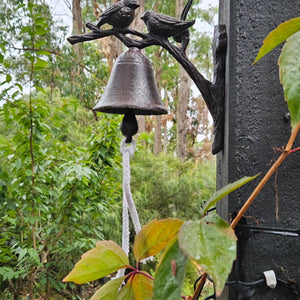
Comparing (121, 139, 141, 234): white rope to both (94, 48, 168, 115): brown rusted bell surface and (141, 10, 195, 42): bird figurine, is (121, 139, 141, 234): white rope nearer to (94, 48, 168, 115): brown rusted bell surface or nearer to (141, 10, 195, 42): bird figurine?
(94, 48, 168, 115): brown rusted bell surface

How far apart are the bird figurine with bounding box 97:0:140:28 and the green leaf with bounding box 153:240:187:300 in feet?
1.75

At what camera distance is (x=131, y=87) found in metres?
0.71

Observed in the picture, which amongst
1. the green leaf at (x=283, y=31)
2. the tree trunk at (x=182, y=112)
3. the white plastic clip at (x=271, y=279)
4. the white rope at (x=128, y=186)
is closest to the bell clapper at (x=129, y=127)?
the white rope at (x=128, y=186)

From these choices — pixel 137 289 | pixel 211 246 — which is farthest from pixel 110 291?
pixel 211 246

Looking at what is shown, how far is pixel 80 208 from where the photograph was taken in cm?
186

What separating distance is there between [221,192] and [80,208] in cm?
170

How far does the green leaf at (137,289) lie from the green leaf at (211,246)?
0.33ft

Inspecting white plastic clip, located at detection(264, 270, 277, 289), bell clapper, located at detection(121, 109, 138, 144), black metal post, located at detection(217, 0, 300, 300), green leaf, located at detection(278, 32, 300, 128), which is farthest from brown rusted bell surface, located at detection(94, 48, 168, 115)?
green leaf, located at detection(278, 32, 300, 128)

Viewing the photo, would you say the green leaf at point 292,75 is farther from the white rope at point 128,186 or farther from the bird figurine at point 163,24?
the bird figurine at point 163,24

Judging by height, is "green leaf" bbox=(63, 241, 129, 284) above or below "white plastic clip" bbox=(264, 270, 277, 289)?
above

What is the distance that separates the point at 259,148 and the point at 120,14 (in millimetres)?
354

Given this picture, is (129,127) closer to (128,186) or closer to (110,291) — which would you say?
(128,186)

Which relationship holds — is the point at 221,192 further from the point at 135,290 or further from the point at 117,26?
the point at 117,26

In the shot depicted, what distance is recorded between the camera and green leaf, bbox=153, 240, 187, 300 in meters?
0.20
